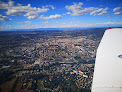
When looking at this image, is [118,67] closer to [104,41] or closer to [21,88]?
[104,41]

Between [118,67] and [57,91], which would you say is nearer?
[118,67]

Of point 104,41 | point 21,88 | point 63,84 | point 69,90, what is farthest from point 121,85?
point 21,88

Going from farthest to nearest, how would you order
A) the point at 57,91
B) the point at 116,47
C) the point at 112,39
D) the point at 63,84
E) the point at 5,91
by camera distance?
the point at 63,84, the point at 57,91, the point at 5,91, the point at 112,39, the point at 116,47

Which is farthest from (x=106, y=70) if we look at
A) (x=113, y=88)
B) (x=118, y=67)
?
(x=113, y=88)

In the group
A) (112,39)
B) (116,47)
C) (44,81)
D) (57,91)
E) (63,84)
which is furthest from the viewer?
(44,81)

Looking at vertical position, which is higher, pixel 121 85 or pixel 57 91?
pixel 121 85

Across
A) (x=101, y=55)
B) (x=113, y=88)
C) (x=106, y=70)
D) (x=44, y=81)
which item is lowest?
(x=44, y=81)
